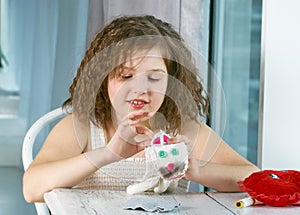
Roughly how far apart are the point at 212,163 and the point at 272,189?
18 centimetres

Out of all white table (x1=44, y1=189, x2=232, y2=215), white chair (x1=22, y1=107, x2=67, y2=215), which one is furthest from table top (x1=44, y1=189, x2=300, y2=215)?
white chair (x1=22, y1=107, x2=67, y2=215)

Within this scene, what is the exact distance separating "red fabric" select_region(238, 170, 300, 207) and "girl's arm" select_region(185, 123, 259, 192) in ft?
0.24

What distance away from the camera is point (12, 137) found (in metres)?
2.22

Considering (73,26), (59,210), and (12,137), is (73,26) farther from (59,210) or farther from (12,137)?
(59,210)

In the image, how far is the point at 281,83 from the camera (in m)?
1.92

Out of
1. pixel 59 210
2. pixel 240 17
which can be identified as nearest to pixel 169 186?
pixel 59 210

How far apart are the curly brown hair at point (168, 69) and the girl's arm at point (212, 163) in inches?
1.4

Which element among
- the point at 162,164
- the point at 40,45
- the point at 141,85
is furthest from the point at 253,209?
the point at 40,45

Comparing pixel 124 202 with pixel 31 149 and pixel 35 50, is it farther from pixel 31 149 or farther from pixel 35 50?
pixel 35 50

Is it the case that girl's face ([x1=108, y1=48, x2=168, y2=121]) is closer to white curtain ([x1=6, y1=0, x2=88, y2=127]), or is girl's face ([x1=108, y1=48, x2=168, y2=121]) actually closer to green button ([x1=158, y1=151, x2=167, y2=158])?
green button ([x1=158, y1=151, x2=167, y2=158])

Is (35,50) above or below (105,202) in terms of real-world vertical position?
above

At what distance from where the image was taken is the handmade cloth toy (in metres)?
0.96

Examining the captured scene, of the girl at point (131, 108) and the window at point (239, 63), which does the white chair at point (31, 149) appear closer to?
the girl at point (131, 108)

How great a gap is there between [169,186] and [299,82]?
0.93m
